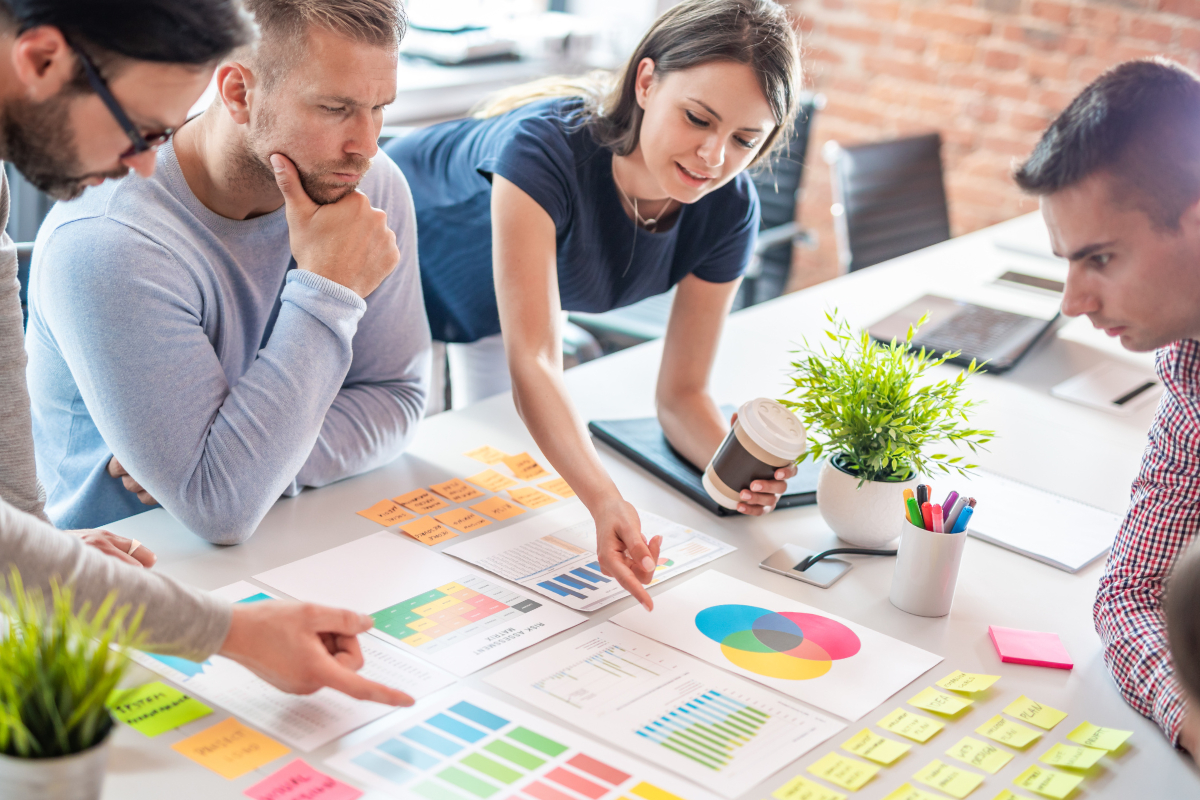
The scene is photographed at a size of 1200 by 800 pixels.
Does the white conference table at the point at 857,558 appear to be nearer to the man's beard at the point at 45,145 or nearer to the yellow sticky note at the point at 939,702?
the yellow sticky note at the point at 939,702

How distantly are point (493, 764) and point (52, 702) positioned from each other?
0.36m

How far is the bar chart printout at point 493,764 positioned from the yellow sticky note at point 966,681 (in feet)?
1.10

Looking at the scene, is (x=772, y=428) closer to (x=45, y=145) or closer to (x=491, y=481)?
(x=491, y=481)

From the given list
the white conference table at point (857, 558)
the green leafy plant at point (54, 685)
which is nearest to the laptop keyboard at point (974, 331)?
the white conference table at point (857, 558)

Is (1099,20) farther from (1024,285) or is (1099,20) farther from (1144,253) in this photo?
(1144,253)

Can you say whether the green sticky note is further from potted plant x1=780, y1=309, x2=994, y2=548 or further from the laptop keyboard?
the laptop keyboard

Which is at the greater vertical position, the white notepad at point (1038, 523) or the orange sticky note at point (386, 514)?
the white notepad at point (1038, 523)

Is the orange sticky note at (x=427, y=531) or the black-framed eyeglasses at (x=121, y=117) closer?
the black-framed eyeglasses at (x=121, y=117)

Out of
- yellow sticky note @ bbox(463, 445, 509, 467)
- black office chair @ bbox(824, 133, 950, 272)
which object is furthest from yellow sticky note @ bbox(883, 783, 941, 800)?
black office chair @ bbox(824, 133, 950, 272)

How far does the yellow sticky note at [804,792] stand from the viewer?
36.5 inches

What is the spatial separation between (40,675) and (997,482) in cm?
134

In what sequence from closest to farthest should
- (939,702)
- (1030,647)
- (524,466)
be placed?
(939,702), (1030,647), (524,466)

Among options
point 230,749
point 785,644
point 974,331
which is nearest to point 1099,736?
point 785,644

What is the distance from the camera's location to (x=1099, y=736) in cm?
105
